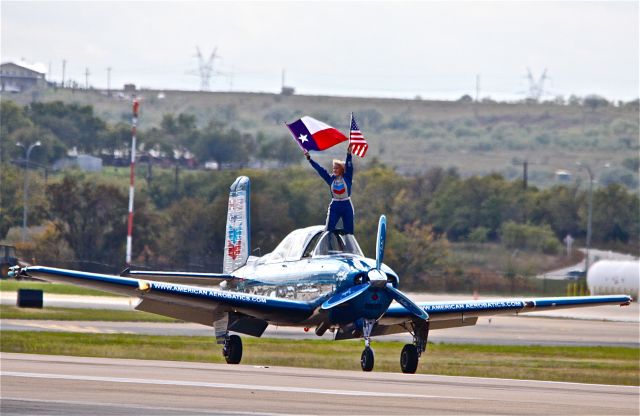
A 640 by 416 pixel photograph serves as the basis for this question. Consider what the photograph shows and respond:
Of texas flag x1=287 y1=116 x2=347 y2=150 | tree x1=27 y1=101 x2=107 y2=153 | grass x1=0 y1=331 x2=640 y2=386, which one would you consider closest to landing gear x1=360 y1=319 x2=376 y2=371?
texas flag x1=287 y1=116 x2=347 y2=150

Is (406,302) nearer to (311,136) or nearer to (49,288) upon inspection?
(311,136)

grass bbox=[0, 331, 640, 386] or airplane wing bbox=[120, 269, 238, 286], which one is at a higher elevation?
airplane wing bbox=[120, 269, 238, 286]

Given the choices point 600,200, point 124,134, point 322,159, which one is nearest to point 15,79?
point 124,134

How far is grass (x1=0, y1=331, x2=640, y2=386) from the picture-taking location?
3198cm

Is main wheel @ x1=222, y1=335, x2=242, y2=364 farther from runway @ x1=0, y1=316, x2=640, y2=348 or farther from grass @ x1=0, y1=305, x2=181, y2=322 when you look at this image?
grass @ x1=0, y1=305, x2=181, y2=322

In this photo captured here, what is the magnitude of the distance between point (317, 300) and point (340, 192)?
1.98 meters

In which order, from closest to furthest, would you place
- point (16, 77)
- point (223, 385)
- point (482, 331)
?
point (223, 385) → point (482, 331) → point (16, 77)

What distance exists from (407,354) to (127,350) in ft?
39.7

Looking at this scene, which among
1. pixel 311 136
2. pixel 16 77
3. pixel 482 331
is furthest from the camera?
pixel 16 77

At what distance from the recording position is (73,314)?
51156 mm

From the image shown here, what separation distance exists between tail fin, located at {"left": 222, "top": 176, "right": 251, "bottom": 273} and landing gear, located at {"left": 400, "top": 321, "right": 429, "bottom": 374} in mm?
5757

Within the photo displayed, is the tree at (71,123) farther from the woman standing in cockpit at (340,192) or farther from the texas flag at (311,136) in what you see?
the woman standing in cockpit at (340,192)

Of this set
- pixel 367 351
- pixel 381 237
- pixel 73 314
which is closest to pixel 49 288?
pixel 73 314

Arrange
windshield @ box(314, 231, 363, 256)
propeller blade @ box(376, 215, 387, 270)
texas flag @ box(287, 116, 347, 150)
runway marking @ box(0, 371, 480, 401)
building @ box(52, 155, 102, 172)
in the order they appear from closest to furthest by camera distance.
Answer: runway marking @ box(0, 371, 480, 401) < propeller blade @ box(376, 215, 387, 270) < windshield @ box(314, 231, 363, 256) < texas flag @ box(287, 116, 347, 150) < building @ box(52, 155, 102, 172)
